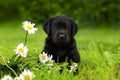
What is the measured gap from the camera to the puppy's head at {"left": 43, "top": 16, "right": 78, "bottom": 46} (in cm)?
800

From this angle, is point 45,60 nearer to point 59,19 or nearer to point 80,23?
point 59,19

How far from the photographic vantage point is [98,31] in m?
20.5

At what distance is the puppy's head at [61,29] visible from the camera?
315 inches

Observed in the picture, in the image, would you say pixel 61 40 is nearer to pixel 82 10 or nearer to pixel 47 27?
pixel 47 27

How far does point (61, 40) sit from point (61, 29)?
0.28m

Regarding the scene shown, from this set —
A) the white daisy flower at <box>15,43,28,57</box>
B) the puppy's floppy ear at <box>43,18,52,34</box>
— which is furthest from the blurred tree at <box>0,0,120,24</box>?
the white daisy flower at <box>15,43,28,57</box>

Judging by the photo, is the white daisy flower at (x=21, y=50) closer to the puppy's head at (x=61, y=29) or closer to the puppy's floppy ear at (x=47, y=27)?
the puppy's head at (x=61, y=29)

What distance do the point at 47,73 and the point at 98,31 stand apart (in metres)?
14.3

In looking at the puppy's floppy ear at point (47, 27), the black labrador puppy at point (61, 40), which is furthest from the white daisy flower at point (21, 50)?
the puppy's floppy ear at point (47, 27)

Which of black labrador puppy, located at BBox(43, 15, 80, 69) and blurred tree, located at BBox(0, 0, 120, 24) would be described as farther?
blurred tree, located at BBox(0, 0, 120, 24)

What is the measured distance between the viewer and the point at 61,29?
8.20 meters

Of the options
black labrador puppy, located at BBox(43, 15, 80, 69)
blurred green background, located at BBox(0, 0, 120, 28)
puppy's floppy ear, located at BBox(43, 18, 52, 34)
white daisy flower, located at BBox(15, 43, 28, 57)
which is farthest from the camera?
blurred green background, located at BBox(0, 0, 120, 28)

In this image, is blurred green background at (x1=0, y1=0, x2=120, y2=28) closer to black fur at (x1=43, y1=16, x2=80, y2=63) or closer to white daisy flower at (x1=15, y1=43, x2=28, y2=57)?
black fur at (x1=43, y1=16, x2=80, y2=63)

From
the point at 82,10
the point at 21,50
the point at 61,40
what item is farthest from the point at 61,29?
the point at 82,10
